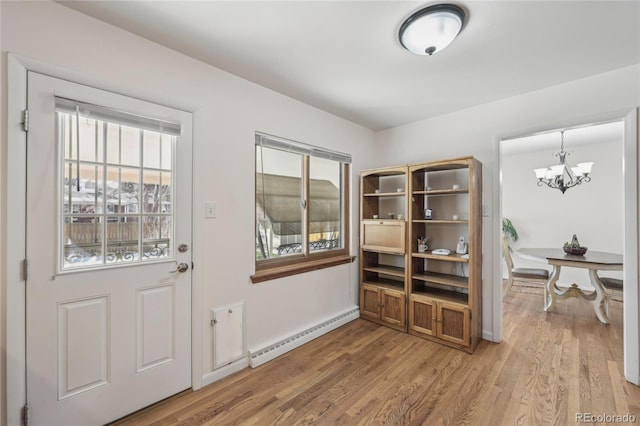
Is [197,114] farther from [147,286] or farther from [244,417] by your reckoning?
[244,417]

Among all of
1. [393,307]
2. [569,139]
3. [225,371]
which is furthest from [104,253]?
[569,139]

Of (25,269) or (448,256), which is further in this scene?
(448,256)

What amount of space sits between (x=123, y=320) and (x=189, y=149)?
1234 mm

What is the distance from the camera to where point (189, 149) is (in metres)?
1.95

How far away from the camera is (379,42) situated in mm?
1779

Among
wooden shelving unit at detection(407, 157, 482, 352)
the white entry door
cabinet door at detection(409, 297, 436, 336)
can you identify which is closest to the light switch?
the white entry door

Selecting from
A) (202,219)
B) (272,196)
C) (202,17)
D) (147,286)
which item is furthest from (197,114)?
(147,286)

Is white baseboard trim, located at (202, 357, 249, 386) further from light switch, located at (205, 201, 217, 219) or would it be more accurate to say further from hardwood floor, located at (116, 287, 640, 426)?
light switch, located at (205, 201, 217, 219)

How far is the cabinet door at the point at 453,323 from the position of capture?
253 centimetres

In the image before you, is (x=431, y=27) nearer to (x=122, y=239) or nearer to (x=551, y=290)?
(x=122, y=239)

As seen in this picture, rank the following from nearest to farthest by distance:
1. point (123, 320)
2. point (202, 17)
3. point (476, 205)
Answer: point (202, 17) < point (123, 320) < point (476, 205)

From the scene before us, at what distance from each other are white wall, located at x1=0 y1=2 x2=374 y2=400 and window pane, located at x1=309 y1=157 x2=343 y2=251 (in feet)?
0.94

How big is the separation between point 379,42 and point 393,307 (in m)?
2.65

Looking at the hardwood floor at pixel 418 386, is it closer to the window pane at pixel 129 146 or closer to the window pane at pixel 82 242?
the window pane at pixel 82 242
